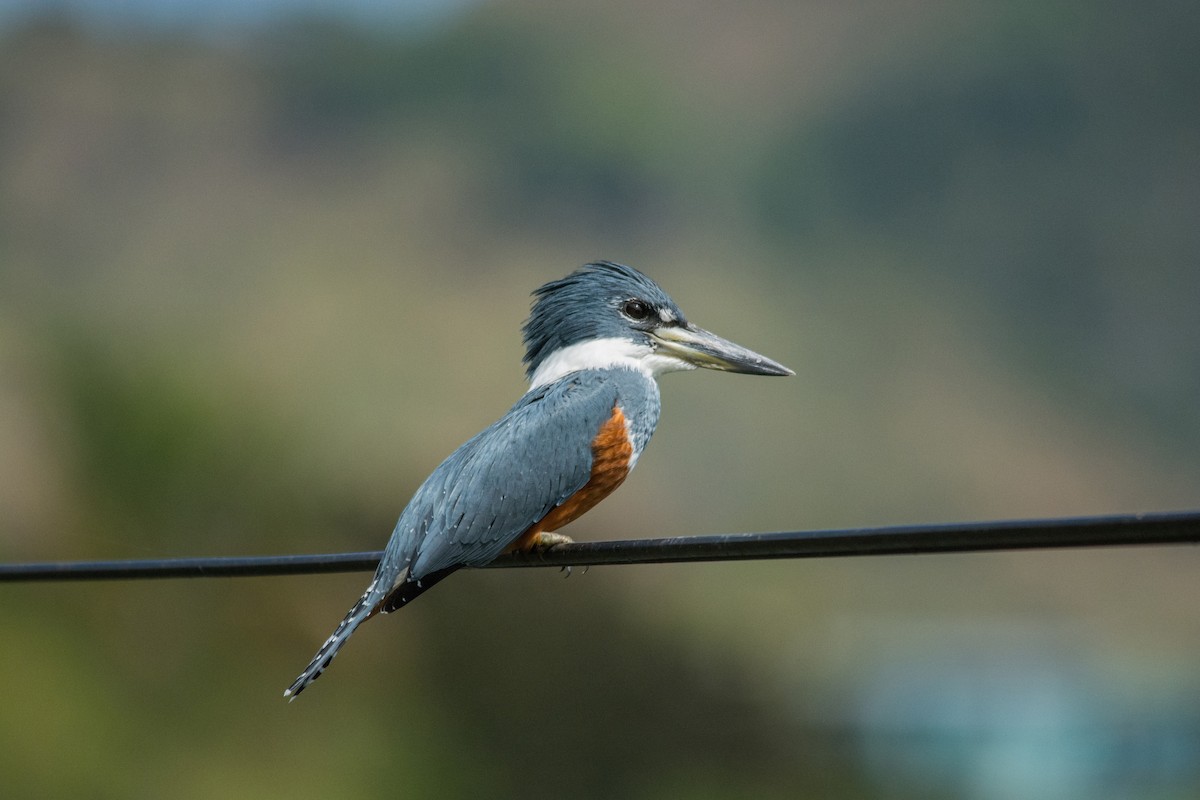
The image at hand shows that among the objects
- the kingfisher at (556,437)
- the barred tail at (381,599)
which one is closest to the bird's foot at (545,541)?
the kingfisher at (556,437)

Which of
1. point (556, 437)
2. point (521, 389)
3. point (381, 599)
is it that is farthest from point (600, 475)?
point (521, 389)

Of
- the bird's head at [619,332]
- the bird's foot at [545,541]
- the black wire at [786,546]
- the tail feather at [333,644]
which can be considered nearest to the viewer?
the black wire at [786,546]

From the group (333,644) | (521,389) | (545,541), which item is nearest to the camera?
(333,644)

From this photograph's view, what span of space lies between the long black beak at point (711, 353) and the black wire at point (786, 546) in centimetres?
57

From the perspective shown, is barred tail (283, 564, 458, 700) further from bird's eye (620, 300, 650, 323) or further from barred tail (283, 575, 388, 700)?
bird's eye (620, 300, 650, 323)

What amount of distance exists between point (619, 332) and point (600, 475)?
38cm

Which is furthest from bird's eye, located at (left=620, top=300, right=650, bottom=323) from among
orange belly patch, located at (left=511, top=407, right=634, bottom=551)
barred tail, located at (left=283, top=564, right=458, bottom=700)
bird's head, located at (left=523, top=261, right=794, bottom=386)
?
barred tail, located at (left=283, top=564, right=458, bottom=700)

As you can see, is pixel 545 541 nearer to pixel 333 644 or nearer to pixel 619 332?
pixel 333 644

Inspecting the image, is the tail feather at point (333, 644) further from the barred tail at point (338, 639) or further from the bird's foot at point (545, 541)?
the bird's foot at point (545, 541)

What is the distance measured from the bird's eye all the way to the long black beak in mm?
36

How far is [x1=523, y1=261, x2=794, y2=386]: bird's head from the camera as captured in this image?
2178 mm

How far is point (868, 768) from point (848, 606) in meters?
5.65

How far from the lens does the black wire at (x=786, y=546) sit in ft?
3.12

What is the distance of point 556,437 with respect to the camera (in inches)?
72.6
